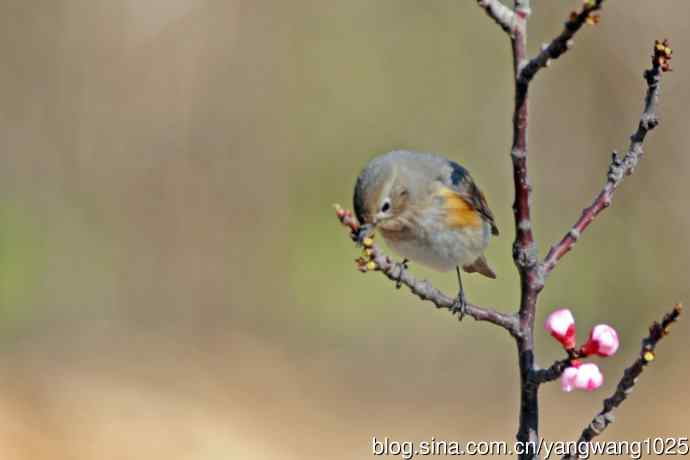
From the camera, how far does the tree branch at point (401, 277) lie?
74.2 inches

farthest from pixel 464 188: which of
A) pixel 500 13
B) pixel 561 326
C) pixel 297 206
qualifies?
pixel 297 206

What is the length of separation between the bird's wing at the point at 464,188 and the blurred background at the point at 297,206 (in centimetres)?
324

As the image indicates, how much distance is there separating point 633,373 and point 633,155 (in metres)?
0.49

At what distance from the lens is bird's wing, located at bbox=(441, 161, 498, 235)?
379 centimetres

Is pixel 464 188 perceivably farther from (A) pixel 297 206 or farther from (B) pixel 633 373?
(A) pixel 297 206

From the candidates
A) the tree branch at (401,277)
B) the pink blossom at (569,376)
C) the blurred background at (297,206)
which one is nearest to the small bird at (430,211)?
the tree branch at (401,277)

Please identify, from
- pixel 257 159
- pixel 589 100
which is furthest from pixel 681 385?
pixel 257 159

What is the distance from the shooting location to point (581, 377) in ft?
6.22

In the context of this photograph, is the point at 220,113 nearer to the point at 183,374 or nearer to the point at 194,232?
the point at 194,232

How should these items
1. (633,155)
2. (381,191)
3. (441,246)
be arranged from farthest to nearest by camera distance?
(441,246) < (381,191) < (633,155)

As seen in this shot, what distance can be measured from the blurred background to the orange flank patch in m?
3.24

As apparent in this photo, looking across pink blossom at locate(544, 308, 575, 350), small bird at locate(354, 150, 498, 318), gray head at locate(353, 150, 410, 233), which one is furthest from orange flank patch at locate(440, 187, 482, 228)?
pink blossom at locate(544, 308, 575, 350)

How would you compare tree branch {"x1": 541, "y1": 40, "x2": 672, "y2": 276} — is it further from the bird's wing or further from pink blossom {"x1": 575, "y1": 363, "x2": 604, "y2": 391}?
the bird's wing

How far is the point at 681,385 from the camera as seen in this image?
7.17 m
